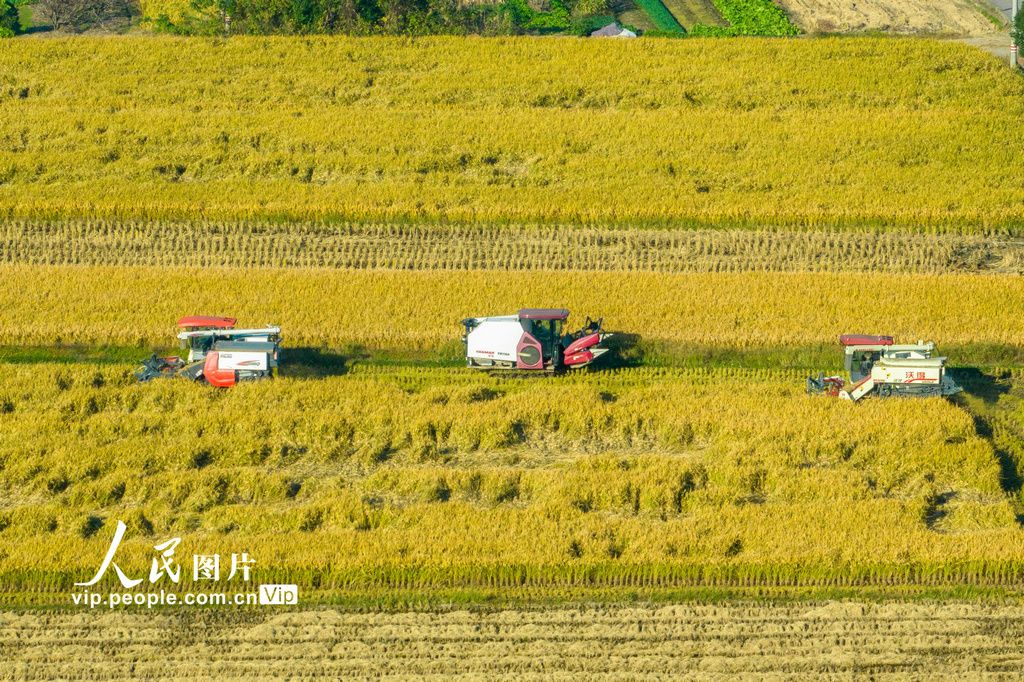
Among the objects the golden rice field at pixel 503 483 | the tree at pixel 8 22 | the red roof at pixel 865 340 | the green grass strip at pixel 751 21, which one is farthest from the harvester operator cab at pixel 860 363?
the tree at pixel 8 22

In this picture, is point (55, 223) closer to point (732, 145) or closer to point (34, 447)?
point (34, 447)

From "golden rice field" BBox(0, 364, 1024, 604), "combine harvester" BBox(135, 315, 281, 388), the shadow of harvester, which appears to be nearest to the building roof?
"golden rice field" BBox(0, 364, 1024, 604)

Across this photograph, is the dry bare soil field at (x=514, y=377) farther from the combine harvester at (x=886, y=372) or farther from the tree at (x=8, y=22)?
the tree at (x=8, y=22)

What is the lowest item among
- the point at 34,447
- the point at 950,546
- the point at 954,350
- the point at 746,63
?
the point at 950,546

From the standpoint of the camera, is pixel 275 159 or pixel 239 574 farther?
pixel 275 159

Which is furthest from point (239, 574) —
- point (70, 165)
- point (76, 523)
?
point (70, 165)

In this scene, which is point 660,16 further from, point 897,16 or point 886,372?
point 886,372

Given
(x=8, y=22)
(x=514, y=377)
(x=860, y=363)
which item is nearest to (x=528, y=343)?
(x=514, y=377)
